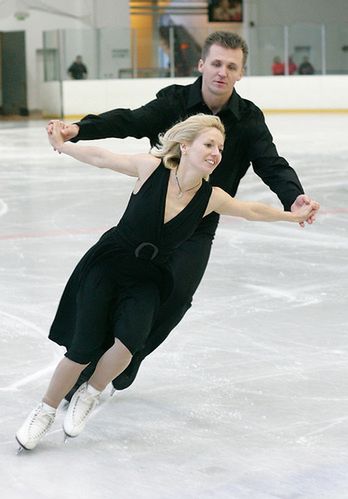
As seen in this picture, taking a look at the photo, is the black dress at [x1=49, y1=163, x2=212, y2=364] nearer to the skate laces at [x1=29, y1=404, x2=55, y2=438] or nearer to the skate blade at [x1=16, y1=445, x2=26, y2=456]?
the skate laces at [x1=29, y1=404, x2=55, y2=438]

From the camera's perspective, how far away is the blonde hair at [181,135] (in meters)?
3.30

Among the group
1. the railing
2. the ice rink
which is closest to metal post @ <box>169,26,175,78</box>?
the railing

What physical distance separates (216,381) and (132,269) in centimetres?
97

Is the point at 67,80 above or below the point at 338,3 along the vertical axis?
below

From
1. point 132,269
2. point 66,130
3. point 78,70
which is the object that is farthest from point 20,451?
point 78,70

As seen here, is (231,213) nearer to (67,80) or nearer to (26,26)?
(67,80)

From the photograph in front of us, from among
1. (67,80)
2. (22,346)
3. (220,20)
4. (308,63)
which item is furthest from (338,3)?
(22,346)

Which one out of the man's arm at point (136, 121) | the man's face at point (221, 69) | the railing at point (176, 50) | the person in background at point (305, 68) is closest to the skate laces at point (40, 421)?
the man's arm at point (136, 121)

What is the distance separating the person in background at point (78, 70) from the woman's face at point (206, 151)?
66.6 feet

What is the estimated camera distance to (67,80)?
923 inches

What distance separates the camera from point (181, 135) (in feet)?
10.9

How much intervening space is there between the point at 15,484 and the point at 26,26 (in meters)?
24.4

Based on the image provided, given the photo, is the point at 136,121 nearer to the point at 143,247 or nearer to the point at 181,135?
the point at 181,135

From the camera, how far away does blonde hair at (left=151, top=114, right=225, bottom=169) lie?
3297 mm
